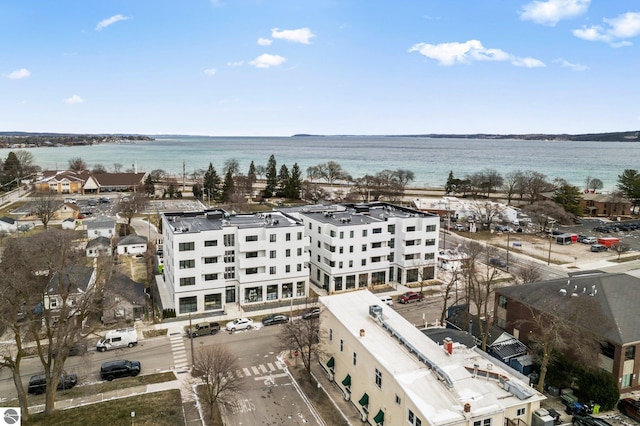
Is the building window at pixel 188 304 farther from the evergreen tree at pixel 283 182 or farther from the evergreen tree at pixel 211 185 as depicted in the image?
the evergreen tree at pixel 283 182

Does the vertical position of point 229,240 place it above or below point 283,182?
above

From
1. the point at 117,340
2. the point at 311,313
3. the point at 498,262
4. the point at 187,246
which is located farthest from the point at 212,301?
the point at 498,262

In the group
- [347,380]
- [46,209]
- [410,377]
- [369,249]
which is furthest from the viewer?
[46,209]

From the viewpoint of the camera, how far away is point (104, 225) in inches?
2842

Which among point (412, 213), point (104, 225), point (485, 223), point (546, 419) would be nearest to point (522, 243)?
point (485, 223)

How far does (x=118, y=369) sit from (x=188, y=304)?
42.8 ft

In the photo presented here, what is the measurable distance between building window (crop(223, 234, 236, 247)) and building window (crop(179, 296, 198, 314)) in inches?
242

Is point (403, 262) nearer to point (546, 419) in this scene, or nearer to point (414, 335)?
point (414, 335)

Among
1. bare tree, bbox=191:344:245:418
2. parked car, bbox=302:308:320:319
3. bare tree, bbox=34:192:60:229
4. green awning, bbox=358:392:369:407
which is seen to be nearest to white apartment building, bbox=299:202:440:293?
parked car, bbox=302:308:320:319

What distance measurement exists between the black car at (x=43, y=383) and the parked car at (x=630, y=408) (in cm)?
3600

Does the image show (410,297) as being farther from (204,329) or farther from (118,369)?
(118,369)

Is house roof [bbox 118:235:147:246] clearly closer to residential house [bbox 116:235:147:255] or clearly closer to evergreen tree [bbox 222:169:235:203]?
residential house [bbox 116:235:147:255]

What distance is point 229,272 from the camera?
46750mm

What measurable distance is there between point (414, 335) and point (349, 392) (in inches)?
221
